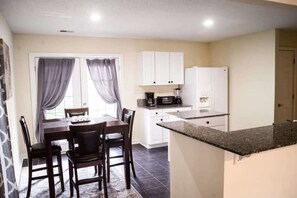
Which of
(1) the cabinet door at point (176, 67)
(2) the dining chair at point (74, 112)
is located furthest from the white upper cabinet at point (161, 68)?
(2) the dining chair at point (74, 112)

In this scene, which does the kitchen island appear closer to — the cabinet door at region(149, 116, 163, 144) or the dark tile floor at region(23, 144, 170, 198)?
the dark tile floor at region(23, 144, 170, 198)

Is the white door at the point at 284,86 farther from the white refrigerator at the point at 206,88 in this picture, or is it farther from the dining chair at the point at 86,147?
the dining chair at the point at 86,147

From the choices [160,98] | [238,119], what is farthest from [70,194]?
[238,119]

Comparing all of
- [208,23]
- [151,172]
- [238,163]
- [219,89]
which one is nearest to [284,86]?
[219,89]

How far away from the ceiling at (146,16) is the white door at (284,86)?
72 centimetres

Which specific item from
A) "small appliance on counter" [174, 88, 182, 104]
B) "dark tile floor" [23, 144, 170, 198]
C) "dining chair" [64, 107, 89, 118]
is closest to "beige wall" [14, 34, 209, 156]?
"small appliance on counter" [174, 88, 182, 104]

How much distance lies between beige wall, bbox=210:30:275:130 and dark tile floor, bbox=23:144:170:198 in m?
1.96

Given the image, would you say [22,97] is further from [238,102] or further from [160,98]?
[238,102]

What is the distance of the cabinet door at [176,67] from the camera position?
556 cm

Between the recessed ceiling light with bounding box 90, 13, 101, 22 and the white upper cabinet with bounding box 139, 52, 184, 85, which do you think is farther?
the white upper cabinet with bounding box 139, 52, 184, 85

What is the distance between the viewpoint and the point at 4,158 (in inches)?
80.4

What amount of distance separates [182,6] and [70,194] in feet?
9.22

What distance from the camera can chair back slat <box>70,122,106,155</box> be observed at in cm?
270

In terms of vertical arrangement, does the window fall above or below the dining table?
above
